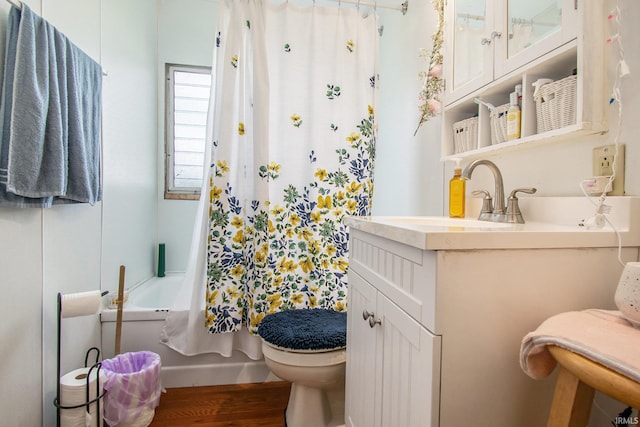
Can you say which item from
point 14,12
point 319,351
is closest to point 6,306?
point 14,12

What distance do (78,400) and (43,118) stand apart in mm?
1061

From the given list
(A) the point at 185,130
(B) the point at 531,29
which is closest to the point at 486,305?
(B) the point at 531,29

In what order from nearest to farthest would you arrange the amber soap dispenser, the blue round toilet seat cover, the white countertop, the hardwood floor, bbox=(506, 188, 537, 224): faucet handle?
the white countertop → bbox=(506, 188, 537, 224): faucet handle → the amber soap dispenser → the blue round toilet seat cover → the hardwood floor

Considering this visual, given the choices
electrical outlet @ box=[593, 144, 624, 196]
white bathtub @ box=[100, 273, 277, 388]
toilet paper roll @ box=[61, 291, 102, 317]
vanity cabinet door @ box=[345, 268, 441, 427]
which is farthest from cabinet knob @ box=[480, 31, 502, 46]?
white bathtub @ box=[100, 273, 277, 388]

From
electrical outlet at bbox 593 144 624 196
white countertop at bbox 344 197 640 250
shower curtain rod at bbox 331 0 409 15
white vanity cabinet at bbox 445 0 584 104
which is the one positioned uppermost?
shower curtain rod at bbox 331 0 409 15

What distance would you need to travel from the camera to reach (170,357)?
1.87m

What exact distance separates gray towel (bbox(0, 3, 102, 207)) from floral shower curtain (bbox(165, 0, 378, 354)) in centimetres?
58

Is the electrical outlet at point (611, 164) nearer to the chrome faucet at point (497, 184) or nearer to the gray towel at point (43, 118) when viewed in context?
the chrome faucet at point (497, 184)

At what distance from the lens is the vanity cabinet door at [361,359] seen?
974 millimetres

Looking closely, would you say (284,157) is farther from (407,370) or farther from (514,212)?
(407,370)

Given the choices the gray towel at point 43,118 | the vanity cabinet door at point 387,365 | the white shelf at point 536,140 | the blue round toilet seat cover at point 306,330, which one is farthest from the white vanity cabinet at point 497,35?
the gray towel at point 43,118

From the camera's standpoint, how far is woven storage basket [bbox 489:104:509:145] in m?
1.12

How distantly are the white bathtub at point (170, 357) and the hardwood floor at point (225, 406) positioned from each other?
4cm

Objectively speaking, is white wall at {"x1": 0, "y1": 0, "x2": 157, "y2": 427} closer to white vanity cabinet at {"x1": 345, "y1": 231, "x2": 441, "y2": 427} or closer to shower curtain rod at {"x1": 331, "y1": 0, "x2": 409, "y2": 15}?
white vanity cabinet at {"x1": 345, "y1": 231, "x2": 441, "y2": 427}
